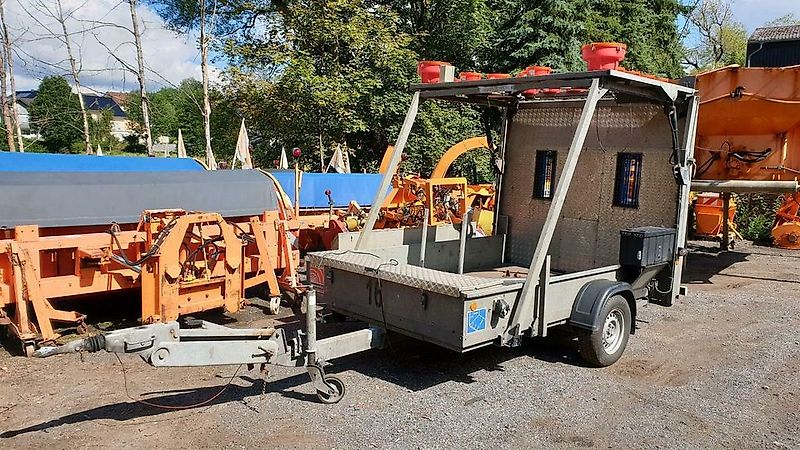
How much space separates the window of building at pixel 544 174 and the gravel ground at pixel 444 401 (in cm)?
226

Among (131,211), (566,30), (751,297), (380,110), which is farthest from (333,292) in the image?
(566,30)

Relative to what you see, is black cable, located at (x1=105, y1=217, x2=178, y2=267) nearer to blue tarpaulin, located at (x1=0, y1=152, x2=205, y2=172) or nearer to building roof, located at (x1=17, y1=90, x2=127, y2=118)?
blue tarpaulin, located at (x1=0, y1=152, x2=205, y2=172)

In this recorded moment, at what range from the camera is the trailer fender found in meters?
5.87

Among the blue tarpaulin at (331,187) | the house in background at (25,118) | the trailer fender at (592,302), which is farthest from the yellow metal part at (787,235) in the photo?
the house in background at (25,118)

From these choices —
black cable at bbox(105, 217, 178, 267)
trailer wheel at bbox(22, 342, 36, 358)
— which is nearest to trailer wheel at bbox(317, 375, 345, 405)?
black cable at bbox(105, 217, 178, 267)

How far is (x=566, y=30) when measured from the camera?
68.2 ft

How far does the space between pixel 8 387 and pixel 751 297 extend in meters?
9.90

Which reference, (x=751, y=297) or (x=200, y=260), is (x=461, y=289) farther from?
(x=751, y=297)

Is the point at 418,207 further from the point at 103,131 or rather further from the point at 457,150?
the point at 103,131

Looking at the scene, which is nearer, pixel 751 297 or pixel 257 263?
pixel 257 263

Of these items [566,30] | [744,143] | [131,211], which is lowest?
[131,211]

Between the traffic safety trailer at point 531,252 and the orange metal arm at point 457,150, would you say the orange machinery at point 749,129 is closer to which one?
the traffic safety trailer at point 531,252

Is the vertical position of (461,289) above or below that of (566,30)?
below

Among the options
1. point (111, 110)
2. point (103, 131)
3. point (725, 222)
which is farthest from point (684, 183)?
point (111, 110)
